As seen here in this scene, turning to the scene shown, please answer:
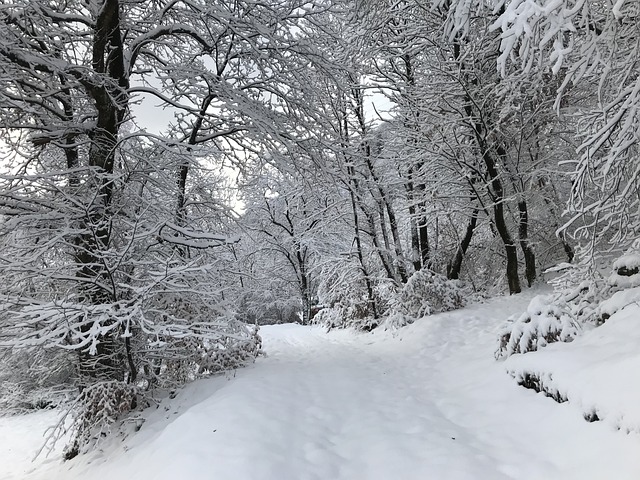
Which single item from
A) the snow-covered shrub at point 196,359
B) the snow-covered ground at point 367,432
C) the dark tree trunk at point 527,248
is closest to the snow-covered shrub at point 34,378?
the snow-covered ground at point 367,432

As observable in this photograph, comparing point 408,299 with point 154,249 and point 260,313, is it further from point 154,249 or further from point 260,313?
point 260,313

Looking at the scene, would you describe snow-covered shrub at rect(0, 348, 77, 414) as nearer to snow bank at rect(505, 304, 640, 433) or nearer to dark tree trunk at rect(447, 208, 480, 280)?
snow bank at rect(505, 304, 640, 433)

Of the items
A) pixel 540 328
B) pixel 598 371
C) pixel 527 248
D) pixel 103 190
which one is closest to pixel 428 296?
pixel 527 248

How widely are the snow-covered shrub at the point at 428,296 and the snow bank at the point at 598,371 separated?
4.40 m

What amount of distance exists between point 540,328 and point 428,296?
4550mm

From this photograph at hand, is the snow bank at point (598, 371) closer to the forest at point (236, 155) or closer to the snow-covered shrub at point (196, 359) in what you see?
the forest at point (236, 155)

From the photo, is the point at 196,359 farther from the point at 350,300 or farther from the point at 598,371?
the point at 350,300

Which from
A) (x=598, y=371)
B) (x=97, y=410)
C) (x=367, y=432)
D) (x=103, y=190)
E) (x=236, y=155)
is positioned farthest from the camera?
(x=236, y=155)

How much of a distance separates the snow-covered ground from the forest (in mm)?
669

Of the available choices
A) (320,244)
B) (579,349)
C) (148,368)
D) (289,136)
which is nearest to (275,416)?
(148,368)

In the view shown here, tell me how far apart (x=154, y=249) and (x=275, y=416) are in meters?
3.13

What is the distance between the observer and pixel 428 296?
8.91m

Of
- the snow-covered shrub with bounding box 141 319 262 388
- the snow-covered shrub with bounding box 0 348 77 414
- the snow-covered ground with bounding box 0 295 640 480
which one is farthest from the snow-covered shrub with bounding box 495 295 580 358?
the snow-covered shrub with bounding box 0 348 77 414

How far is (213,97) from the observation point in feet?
20.2
